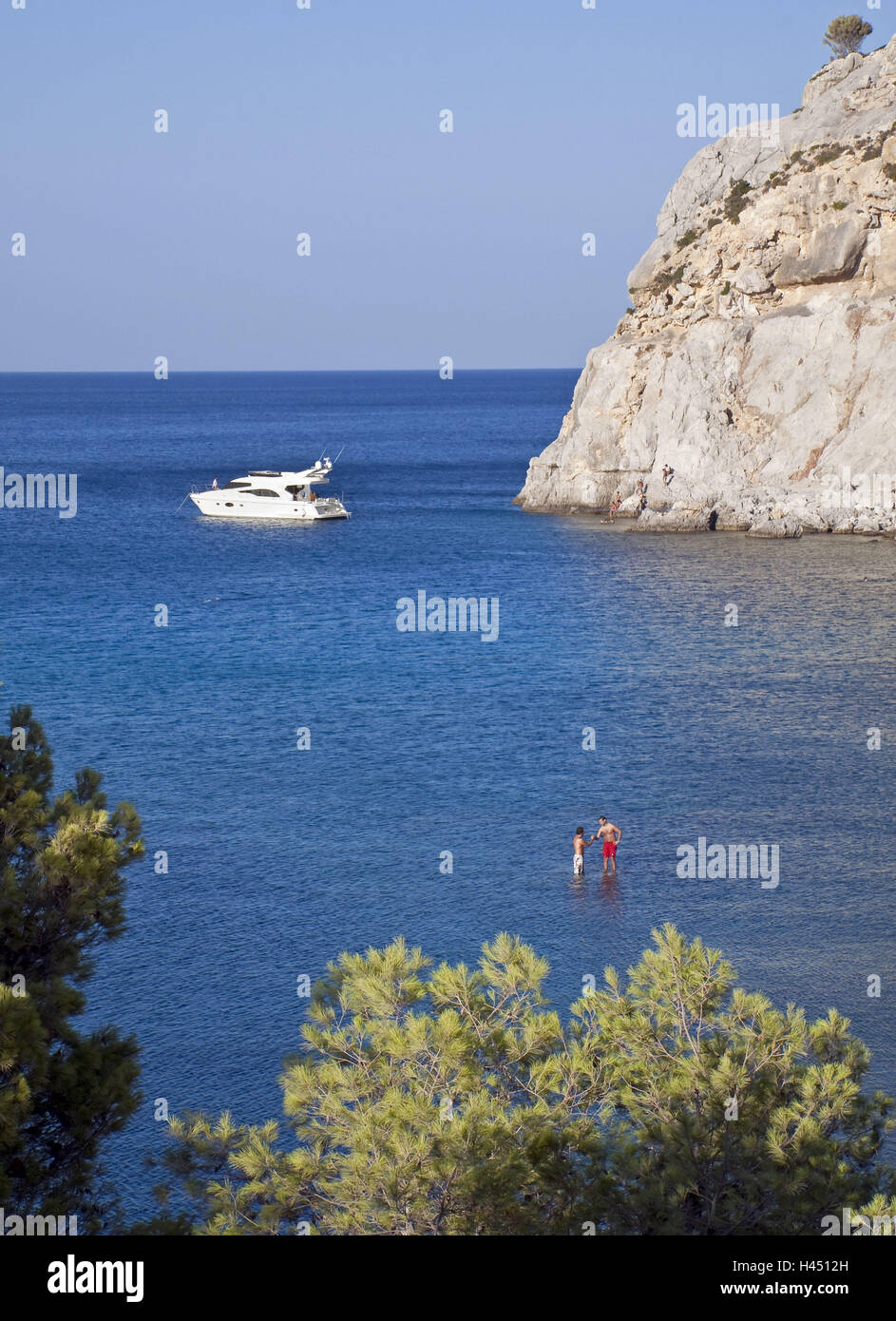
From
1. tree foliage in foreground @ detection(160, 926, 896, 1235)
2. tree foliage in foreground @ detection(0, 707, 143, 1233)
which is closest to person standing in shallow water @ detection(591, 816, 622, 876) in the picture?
tree foliage in foreground @ detection(160, 926, 896, 1235)

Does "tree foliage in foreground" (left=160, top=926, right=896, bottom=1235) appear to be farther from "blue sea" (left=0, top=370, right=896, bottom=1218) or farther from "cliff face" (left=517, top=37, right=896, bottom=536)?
"cliff face" (left=517, top=37, right=896, bottom=536)

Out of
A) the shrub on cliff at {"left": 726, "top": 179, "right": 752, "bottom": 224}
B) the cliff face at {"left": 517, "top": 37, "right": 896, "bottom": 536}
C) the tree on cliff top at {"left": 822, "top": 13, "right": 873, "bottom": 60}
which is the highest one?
the tree on cliff top at {"left": 822, "top": 13, "right": 873, "bottom": 60}

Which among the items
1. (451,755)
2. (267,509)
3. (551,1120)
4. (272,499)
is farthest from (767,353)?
(551,1120)

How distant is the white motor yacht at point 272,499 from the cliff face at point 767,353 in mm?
11685

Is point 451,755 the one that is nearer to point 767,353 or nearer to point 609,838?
point 609,838

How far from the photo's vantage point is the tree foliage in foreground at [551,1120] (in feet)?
31.5

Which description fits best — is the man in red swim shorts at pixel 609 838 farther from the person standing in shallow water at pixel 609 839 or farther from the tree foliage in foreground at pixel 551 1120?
the tree foliage in foreground at pixel 551 1120

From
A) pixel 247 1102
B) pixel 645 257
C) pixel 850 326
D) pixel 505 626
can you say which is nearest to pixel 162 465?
pixel 645 257

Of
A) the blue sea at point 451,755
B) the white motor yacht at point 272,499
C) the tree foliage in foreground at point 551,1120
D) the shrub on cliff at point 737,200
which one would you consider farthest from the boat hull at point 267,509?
the tree foliage in foreground at point 551,1120

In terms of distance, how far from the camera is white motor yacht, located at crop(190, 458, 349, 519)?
75.8 metres

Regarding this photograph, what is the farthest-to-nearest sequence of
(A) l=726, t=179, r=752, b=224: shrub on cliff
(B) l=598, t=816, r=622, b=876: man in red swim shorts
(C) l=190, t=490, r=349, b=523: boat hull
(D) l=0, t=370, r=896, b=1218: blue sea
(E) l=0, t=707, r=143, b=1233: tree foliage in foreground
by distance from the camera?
1. (C) l=190, t=490, r=349, b=523: boat hull
2. (A) l=726, t=179, r=752, b=224: shrub on cliff
3. (B) l=598, t=816, r=622, b=876: man in red swim shorts
4. (D) l=0, t=370, r=896, b=1218: blue sea
5. (E) l=0, t=707, r=143, b=1233: tree foliage in foreground

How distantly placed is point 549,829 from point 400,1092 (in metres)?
16.1

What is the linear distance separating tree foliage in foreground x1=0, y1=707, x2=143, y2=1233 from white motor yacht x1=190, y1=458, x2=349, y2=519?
65.5 metres
